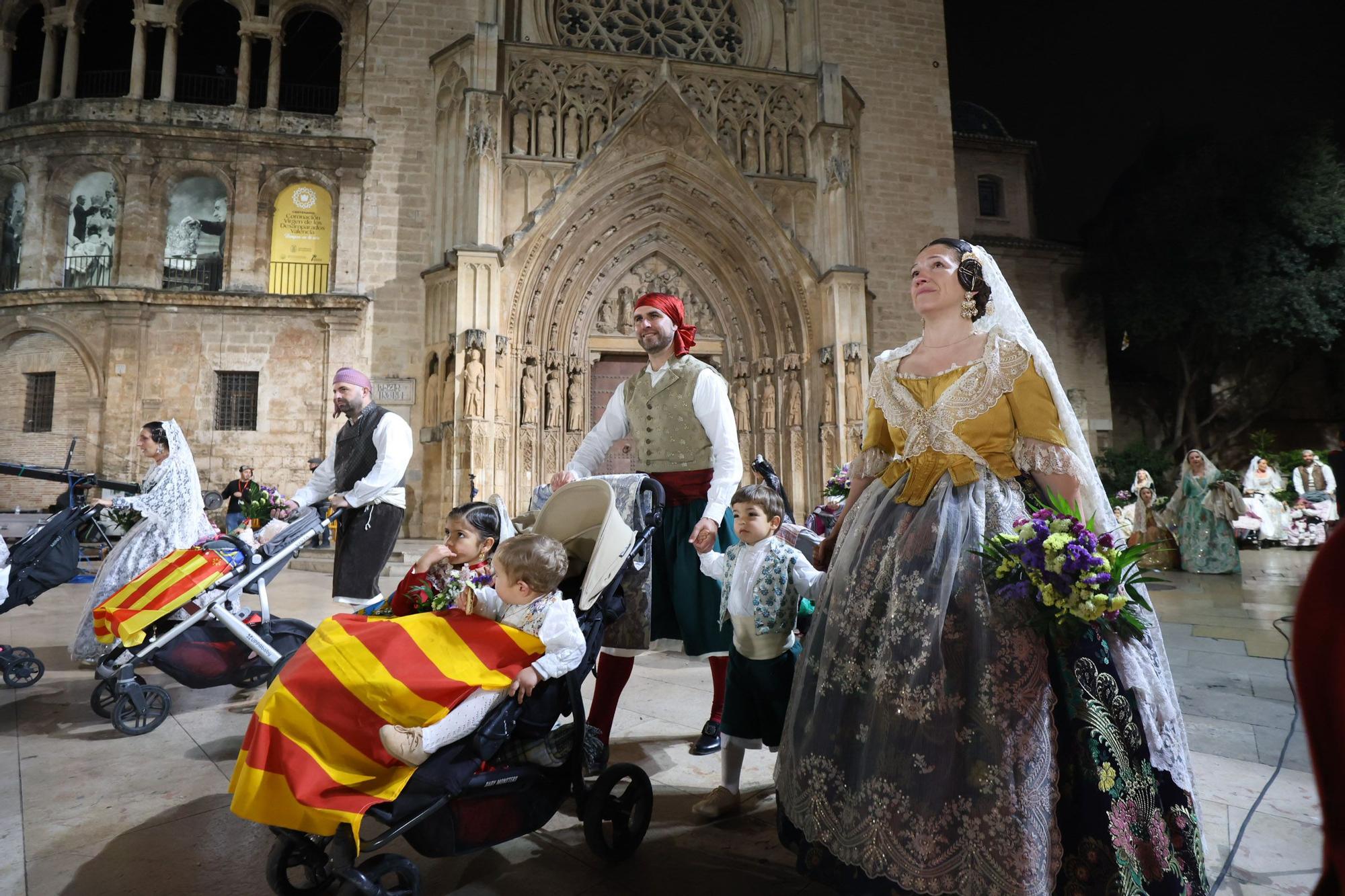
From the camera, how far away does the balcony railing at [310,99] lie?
15.4m

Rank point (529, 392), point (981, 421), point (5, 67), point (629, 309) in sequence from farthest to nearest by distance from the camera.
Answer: point (5, 67), point (629, 309), point (529, 392), point (981, 421)

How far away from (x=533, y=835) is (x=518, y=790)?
577 mm

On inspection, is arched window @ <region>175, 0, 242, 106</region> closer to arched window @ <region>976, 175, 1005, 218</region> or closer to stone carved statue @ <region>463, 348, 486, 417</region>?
stone carved statue @ <region>463, 348, 486, 417</region>

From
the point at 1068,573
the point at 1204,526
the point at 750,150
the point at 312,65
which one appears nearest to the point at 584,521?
the point at 1068,573

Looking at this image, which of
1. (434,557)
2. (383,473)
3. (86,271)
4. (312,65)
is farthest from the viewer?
(312,65)

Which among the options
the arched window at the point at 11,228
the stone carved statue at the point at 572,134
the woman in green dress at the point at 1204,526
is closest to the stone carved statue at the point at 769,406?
the stone carved statue at the point at 572,134

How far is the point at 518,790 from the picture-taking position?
207 centimetres

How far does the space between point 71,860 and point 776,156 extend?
47.9 feet

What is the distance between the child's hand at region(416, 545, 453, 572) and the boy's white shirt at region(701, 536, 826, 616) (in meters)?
1.11

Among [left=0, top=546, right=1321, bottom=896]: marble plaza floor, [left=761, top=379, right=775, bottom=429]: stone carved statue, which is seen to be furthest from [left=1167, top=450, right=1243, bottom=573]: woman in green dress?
[left=761, top=379, right=775, bottom=429]: stone carved statue

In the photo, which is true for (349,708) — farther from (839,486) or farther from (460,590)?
(839,486)

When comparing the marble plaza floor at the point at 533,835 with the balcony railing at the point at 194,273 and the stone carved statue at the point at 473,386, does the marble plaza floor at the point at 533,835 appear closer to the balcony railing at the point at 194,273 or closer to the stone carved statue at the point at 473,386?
the stone carved statue at the point at 473,386

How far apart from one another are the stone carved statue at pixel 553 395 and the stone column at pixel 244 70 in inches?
325

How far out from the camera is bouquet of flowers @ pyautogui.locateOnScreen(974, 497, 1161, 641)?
1.66 m
